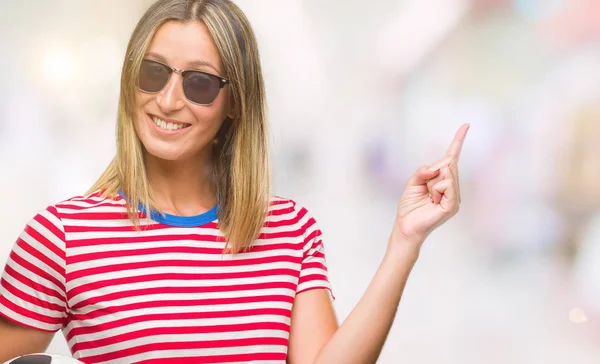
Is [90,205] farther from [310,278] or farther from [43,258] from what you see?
[310,278]

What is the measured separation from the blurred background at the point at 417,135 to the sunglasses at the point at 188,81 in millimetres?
900

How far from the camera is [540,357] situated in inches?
100.0

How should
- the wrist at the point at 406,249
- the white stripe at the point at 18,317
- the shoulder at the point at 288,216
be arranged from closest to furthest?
the white stripe at the point at 18,317, the wrist at the point at 406,249, the shoulder at the point at 288,216

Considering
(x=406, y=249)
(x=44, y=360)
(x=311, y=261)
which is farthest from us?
(x=311, y=261)

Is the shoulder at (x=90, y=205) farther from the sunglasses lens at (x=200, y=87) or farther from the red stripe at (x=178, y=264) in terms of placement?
the sunglasses lens at (x=200, y=87)

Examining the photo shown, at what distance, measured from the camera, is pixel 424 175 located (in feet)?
4.58

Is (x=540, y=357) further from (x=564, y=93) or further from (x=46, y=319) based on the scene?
(x=46, y=319)

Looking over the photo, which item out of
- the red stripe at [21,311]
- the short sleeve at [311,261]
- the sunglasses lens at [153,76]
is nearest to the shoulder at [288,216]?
the short sleeve at [311,261]

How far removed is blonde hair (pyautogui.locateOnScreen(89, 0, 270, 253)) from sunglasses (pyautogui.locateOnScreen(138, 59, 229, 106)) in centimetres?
2

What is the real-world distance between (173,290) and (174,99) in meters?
0.31

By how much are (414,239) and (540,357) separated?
4.35ft

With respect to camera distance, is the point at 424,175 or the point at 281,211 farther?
the point at 281,211

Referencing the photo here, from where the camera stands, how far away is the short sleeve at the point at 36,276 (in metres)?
1.31

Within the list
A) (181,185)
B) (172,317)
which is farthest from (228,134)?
(172,317)
